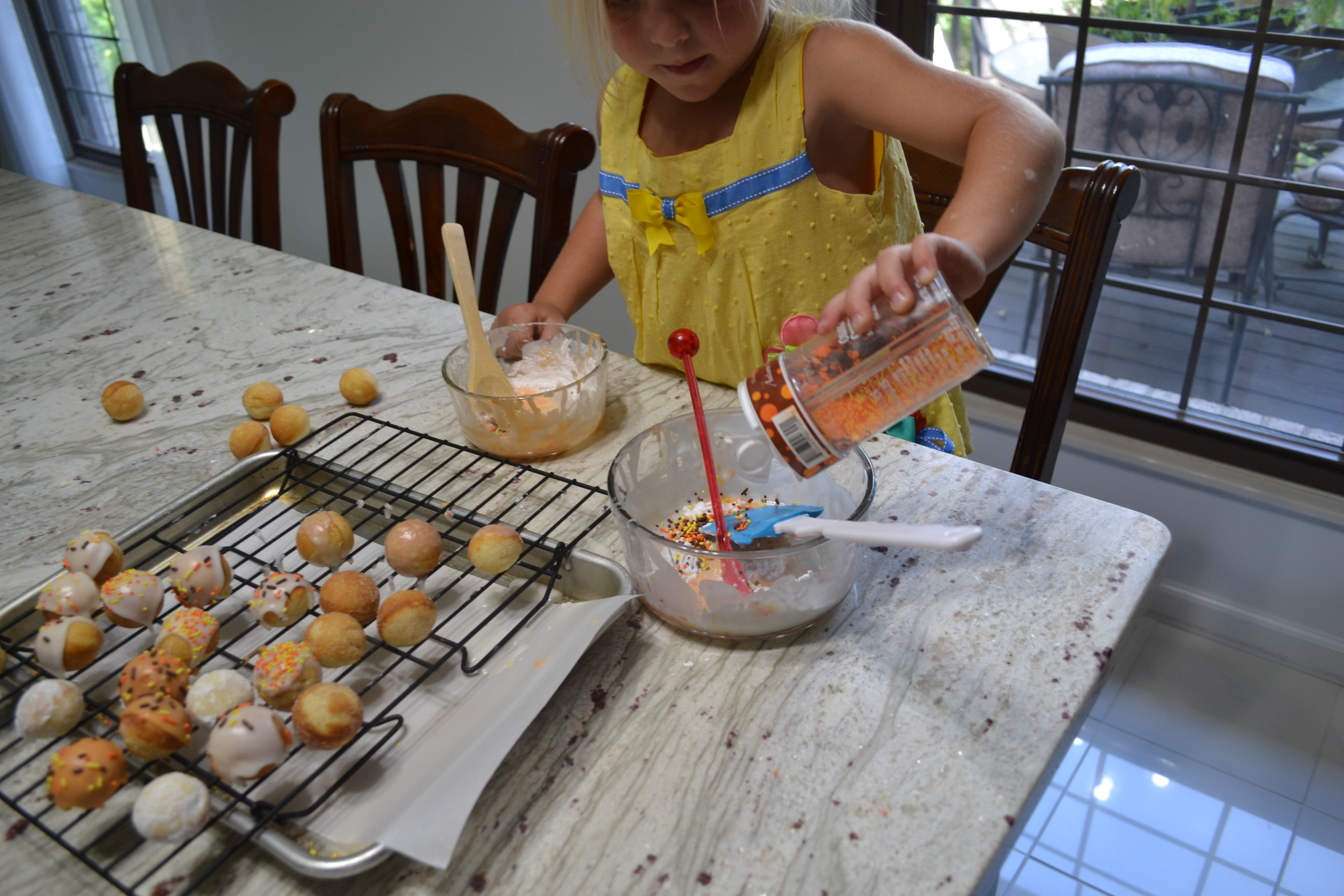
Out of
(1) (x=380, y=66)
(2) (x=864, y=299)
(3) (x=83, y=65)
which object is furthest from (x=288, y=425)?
(3) (x=83, y=65)

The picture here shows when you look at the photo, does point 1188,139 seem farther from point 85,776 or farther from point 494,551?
point 85,776

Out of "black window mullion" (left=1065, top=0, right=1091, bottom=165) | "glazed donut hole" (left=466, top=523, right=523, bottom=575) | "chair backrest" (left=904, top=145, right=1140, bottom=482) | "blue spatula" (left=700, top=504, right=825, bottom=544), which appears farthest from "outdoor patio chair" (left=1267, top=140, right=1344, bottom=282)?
"glazed donut hole" (left=466, top=523, right=523, bottom=575)

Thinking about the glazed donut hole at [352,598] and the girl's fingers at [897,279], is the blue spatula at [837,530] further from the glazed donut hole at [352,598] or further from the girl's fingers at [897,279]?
the glazed donut hole at [352,598]

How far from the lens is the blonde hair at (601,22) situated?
1015mm

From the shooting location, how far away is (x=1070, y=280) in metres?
0.95

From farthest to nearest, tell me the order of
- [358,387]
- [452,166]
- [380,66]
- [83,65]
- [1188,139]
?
[83,65] → [380,66] → [1188,139] → [452,166] → [358,387]

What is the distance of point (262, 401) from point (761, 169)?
2.01ft

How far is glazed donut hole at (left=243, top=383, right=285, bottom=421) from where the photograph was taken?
0.96 metres

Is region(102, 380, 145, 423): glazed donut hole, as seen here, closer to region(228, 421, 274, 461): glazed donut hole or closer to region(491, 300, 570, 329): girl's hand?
region(228, 421, 274, 461): glazed donut hole

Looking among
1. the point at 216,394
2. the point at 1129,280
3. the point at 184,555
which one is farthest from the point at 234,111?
the point at 1129,280

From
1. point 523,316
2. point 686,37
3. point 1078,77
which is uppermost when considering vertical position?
point 686,37

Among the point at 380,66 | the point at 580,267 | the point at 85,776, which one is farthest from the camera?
the point at 380,66

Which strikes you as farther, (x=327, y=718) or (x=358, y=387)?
(x=358, y=387)

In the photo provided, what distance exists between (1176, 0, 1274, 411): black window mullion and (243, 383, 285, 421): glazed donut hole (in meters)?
1.65
